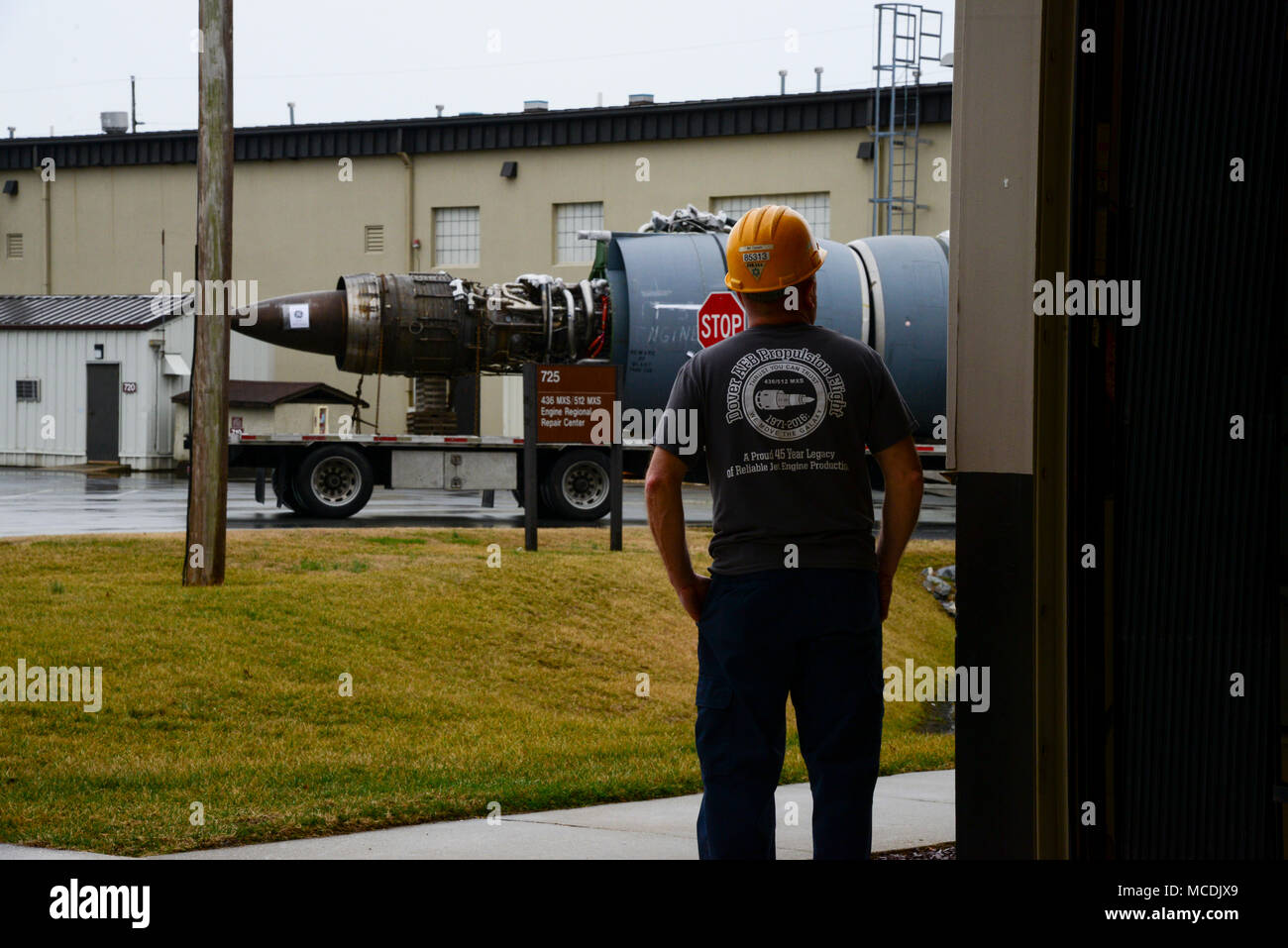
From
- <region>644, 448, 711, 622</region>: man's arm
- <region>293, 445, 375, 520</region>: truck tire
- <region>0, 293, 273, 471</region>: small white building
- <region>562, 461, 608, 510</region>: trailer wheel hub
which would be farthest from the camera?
<region>0, 293, 273, 471</region>: small white building

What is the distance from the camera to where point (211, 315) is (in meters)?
12.4

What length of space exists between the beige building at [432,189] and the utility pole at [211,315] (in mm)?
24665

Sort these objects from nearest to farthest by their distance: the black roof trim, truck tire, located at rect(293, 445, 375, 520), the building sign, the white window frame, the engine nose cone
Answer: the building sign, truck tire, located at rect(293, 445, 375, 520), the engine nose cone, the black roof trim, the white window frame

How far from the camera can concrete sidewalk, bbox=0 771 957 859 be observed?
5.77m

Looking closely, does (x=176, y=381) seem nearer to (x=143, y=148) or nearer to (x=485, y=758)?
(x=143, y=148)

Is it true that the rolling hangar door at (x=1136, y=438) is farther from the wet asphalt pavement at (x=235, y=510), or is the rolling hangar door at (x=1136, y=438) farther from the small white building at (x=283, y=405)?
the small white building at (x=283, y=405)

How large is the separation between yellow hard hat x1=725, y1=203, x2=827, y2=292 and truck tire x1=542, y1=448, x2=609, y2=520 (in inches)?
661

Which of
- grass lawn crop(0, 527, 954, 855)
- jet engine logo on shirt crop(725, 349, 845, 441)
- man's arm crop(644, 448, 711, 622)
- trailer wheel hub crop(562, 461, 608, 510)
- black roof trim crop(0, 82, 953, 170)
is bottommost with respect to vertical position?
grass lawn crop(0, 527, 954, 855)

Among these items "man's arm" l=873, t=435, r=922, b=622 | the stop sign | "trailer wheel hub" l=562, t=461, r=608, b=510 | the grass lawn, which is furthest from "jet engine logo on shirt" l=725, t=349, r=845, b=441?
"trailer wheel hub" l=562, t=461, r=608, b=510

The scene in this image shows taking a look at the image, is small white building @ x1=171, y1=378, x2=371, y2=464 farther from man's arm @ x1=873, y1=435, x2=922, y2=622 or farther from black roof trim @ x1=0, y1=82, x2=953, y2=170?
man's arm @ x1=873, y1=435, x2=922, y2=622

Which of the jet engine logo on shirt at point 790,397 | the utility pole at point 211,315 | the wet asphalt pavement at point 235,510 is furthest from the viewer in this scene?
the wet asphalt pavement at point 235,510

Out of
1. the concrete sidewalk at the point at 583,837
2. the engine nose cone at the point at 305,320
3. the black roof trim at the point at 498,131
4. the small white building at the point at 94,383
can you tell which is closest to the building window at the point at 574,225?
the black roof trim at the point at 498,131

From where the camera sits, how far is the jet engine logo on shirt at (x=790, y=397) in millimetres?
4152

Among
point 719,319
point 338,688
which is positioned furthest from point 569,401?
point 338,688
